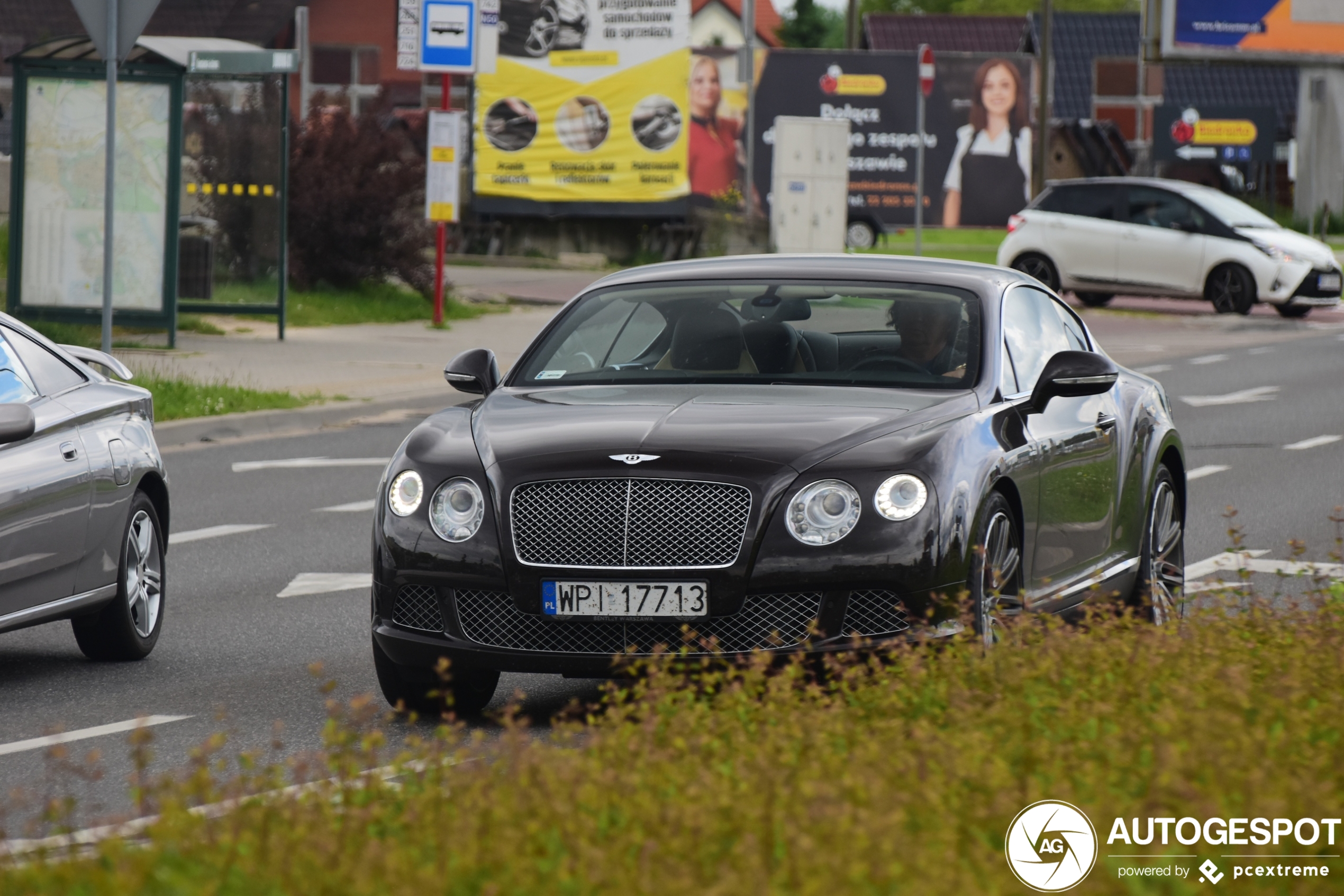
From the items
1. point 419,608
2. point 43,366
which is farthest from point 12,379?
point 419,608

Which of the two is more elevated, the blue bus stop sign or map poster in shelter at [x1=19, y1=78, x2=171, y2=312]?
the blue bus stop sign

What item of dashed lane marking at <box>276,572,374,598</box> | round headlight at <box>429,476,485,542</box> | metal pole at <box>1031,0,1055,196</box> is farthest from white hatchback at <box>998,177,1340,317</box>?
round headlight at <box>429,476,485,542</box>

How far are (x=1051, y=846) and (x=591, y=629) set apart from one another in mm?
2695

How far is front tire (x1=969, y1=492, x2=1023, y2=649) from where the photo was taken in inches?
258

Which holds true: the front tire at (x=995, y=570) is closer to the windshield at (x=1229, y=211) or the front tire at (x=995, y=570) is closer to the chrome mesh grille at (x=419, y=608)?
the chrome mesh grille at (x=419, y=608)

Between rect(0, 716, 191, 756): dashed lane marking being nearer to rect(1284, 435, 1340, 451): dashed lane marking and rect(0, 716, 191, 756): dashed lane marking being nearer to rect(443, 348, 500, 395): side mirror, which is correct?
rect(443, 348, 500, 395): side mirror

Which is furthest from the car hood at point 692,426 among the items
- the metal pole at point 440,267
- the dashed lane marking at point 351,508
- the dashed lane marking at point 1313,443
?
the metal pole at point 440,267

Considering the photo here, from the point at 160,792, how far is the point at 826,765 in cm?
129

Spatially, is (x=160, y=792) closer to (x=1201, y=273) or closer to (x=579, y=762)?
(x=579, y=762)

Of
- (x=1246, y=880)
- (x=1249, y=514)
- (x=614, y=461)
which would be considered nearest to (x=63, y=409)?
(x=614, y=461)

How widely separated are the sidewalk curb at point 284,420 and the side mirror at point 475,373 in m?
7.54

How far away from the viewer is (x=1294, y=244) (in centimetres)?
3127

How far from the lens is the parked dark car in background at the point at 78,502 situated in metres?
7.59

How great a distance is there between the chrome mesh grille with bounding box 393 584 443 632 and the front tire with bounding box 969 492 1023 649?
159 cm
